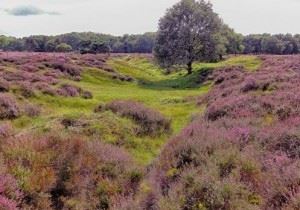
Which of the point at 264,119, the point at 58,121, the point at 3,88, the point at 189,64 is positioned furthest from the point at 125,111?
the point at 189,64

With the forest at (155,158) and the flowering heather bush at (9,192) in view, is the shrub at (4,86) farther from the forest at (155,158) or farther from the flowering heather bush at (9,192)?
the flowering heather bush at (9,192)

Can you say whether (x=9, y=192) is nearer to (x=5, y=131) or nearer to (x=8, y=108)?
(x=5, y=131)

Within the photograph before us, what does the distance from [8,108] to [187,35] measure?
40916 mm

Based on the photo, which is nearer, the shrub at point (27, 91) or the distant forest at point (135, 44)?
the shrub at point (27, 91)

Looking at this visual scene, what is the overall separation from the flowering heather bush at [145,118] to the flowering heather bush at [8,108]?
16.6ft

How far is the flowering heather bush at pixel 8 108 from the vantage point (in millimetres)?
22516

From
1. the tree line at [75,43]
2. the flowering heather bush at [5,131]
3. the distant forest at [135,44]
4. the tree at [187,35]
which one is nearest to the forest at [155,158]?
the flowering heather bush at [5,131]

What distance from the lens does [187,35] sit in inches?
2400

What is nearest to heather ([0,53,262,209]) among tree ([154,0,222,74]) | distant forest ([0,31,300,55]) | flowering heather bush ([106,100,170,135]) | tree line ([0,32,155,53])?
flowering heather bush ([106,100,170,135])

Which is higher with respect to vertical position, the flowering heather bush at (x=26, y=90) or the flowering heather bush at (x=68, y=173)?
the flowering heather bush at (x=68, y=173)

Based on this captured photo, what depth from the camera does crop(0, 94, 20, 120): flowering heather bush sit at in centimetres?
2252

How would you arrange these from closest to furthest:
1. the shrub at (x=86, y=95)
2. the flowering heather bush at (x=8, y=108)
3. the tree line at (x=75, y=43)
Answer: the flowering heather bush at (x=8, y=108), the shrub at (x=86, y=95), the tree line at (x=75, y=43)

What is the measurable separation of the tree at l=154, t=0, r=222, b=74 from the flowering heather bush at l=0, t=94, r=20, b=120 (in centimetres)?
3767

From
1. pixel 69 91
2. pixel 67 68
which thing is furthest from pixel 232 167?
pixel 67 68
